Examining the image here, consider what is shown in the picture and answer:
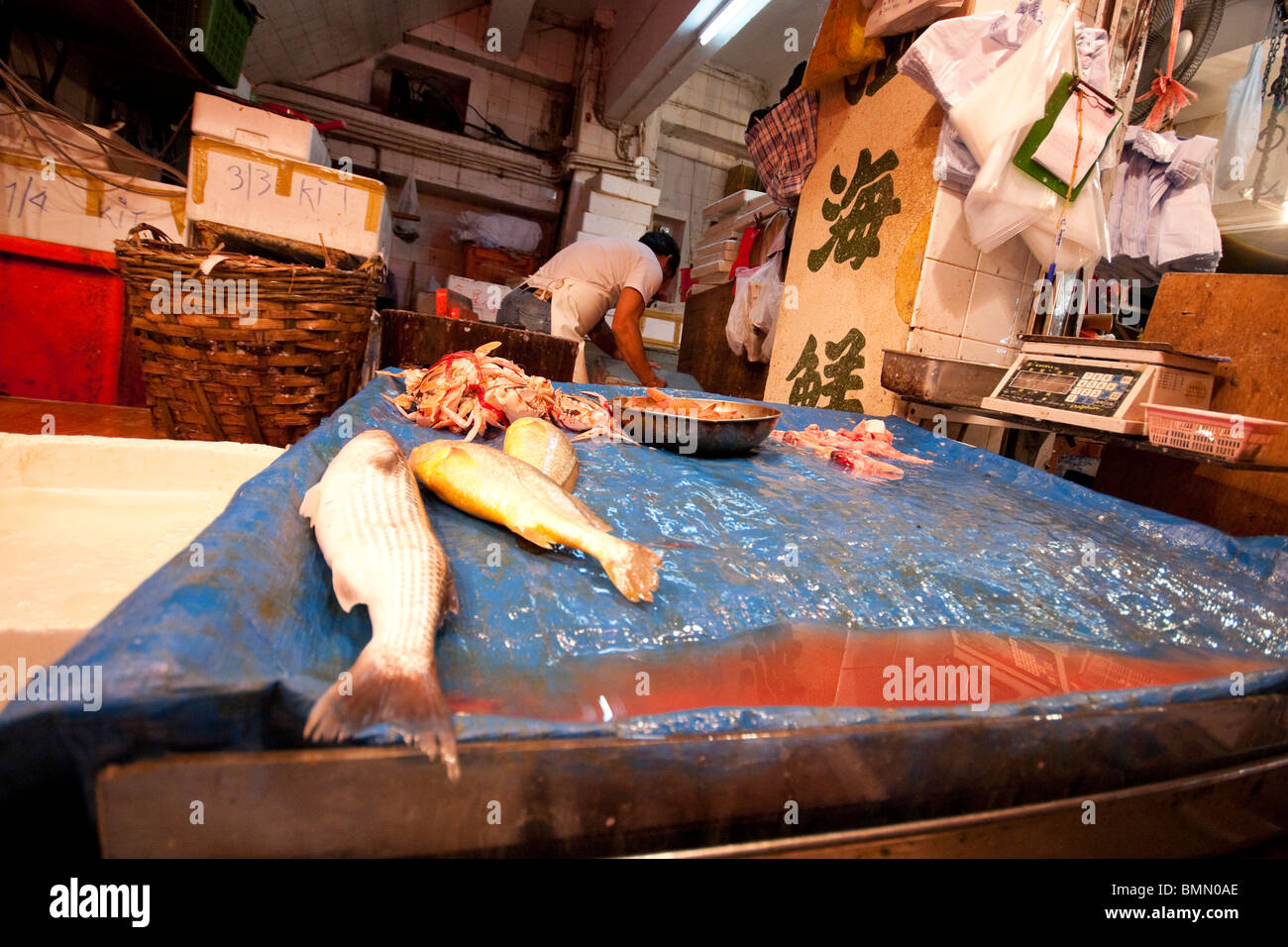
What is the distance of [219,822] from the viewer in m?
0.74

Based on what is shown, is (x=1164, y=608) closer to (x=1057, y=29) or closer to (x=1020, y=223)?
(x=1020, y=223)

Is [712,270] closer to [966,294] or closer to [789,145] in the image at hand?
[789,145]

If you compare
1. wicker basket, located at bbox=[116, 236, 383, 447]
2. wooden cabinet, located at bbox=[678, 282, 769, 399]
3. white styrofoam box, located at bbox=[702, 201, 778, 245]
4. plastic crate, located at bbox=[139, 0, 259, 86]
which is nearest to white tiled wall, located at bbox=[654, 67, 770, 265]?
white styrofoam box, located at bbox=[702, 201, 778, 245]

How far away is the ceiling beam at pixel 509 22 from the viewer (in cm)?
921

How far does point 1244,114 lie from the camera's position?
19.4 feet

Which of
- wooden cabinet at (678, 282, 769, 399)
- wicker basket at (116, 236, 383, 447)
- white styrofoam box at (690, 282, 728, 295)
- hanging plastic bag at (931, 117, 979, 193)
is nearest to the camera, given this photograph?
wicker basket at (116, 236, 383, 447)

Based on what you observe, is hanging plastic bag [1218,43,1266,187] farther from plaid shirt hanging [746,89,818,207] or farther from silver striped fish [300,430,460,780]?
silver striped fish [300,430,460,780]

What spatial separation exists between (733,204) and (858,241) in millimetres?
3874

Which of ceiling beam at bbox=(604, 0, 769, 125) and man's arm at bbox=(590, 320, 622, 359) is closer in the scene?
man's arm at bbox=(590, 320, 622, 359)

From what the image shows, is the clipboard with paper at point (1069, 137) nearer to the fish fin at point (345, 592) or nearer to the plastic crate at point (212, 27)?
the fish fin at point (345, 592)

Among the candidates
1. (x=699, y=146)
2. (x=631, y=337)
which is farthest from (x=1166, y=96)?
(x=699, y=146)

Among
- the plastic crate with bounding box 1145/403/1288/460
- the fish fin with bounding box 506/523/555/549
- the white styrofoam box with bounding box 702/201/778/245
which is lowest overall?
the fish fin with bounding box 506/523/555/549

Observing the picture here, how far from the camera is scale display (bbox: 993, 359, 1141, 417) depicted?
276 cm

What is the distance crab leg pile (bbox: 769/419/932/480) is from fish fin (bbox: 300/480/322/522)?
7.17 feet
